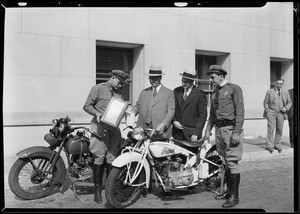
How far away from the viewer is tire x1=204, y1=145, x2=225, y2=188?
178 inches

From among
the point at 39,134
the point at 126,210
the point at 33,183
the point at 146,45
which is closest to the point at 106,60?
the point at 146,45

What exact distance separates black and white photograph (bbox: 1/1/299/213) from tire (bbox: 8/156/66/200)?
2 cm

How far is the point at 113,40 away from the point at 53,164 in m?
3.87

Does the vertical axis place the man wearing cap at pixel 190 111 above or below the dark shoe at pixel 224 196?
above

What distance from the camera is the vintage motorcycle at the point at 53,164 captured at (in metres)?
4.09

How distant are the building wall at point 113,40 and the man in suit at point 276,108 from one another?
856mm

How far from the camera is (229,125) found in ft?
13.7

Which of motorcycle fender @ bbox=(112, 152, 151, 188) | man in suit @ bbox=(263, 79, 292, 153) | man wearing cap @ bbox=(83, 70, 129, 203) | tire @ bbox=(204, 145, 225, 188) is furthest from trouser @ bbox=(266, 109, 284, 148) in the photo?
man wearing cap @ bbox=(83, 70, 129, 203)

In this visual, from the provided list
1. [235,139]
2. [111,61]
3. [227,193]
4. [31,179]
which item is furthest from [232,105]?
[111,61]

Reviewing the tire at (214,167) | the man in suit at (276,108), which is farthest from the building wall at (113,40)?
the tire at (214,167)

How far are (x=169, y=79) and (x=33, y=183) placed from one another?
4.63 m

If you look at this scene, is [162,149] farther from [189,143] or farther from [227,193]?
[227,193]

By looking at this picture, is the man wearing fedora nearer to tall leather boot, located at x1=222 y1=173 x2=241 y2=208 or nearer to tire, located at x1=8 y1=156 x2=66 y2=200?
tall leather boot, located at x1=222 y1=173 x2=241 y2=208

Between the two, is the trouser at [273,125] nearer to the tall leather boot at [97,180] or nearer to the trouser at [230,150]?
the trouser at [230,150]
